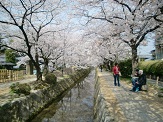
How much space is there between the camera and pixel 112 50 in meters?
36.2

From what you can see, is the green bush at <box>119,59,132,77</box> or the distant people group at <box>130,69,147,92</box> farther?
the green bush at <box>119,59,132,77</box>

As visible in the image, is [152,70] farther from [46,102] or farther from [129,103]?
[129,103]

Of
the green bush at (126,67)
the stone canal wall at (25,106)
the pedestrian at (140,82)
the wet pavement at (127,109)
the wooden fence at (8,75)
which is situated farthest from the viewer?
the green bush at (126,67)

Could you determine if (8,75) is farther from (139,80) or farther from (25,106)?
(139,80)

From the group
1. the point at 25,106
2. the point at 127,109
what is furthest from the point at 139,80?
the point at 25,106

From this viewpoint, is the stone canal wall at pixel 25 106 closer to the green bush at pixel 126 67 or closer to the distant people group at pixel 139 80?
the distant people group at pixel 139 80

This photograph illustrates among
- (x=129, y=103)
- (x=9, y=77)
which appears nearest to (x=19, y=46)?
(x=9, y=77)

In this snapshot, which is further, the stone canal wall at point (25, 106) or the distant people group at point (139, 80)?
the distant people group at point (139, 80)

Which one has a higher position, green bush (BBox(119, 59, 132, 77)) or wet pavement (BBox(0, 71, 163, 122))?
green bush (BBox(119, 59, 132, 77))

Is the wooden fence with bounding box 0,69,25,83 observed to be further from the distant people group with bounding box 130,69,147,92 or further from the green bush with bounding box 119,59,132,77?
the distant people group with bounding box 130,69,147,92

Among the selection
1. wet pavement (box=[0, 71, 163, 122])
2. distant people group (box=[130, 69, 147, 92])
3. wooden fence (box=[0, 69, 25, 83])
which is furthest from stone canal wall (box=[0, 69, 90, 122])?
wooden fence (box=[0, 69, 25, 83])

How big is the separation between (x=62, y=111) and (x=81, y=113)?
163 centimetres

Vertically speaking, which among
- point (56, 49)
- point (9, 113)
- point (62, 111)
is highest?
point (56, 49)

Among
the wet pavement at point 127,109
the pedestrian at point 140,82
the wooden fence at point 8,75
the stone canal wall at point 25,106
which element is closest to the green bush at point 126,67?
the wet pavement at point 127,109
